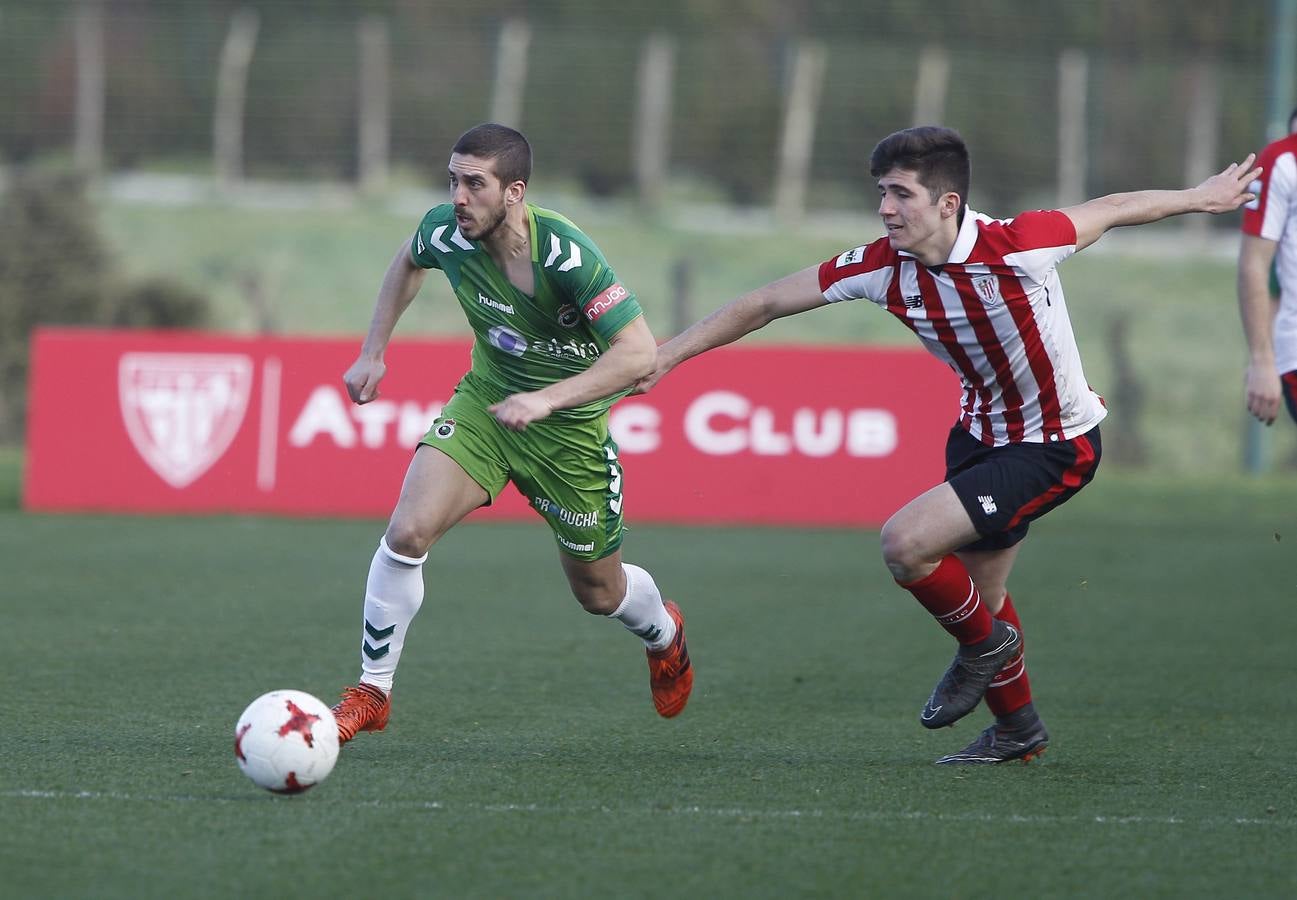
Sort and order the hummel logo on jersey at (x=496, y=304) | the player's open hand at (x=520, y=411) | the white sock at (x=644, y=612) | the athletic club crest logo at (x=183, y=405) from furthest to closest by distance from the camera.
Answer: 1. the athletic club crest logo at (x=183, y=405)
2. the white sock at (x=644, y=612)
3. the hummel logo on jersey at (x=496, y=304)
4. the player's open hand at (x=520, y=411)

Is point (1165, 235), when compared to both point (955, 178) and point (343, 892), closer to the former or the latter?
point (955, 178)

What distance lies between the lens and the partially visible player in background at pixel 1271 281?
19.2 feet

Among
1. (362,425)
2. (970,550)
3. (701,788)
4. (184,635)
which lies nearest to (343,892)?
(701,788)

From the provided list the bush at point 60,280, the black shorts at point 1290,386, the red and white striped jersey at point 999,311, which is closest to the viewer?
the red and white striped jersey at point 999,311

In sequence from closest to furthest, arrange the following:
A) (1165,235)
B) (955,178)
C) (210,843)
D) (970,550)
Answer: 1. (210,843)
2. (955,178)
3. (970,550)
4. (1165,235)

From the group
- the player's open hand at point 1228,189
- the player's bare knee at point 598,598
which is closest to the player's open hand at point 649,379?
the player's bare knee at point 598,598

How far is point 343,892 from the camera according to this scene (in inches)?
151

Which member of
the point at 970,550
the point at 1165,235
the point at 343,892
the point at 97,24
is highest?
the point at 97,24

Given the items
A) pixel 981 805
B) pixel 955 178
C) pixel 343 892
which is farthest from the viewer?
pixel 955 178

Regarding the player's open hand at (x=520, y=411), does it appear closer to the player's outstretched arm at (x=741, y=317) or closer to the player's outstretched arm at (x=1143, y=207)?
the player's outstretched arm at (x=741, y=317)

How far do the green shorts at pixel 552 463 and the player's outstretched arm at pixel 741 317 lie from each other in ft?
1.86

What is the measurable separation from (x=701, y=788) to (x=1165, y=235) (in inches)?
836

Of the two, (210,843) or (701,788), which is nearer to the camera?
(210,843)

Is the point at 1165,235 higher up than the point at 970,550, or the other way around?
the point at 1165,235
